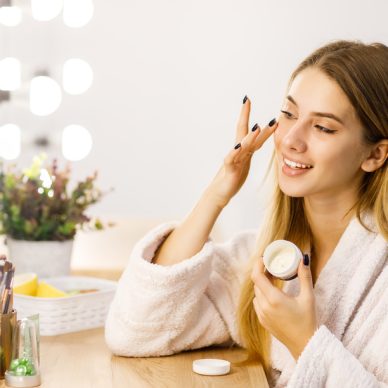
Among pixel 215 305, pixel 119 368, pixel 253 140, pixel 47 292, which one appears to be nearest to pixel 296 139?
pixel 253 140

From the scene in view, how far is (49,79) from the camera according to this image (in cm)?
324

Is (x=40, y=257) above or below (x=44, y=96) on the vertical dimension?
below

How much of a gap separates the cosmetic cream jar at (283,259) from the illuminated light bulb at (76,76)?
6.74ft

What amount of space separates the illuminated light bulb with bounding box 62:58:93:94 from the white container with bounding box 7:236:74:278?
1.42 m

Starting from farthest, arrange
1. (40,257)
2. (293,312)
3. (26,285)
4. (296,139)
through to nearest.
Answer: (40,257) → (26,285) → (296,139) → (293,312)

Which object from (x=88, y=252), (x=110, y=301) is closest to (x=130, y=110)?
(x=88, y=252)

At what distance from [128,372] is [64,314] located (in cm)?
28

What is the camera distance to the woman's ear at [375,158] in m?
→ 1.51

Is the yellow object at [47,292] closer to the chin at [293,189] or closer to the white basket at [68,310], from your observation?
the white basket at [68,310]

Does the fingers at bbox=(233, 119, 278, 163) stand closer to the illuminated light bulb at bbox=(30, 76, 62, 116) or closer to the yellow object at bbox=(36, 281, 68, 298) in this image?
the yellow object at bbox=(36, 281, 68, 298)

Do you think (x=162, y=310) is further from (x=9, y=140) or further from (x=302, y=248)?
(x=9, y=140)

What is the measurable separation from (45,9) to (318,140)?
2021 mm

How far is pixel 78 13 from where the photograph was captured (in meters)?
3.26

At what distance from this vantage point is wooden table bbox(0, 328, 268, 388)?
1.33 m
